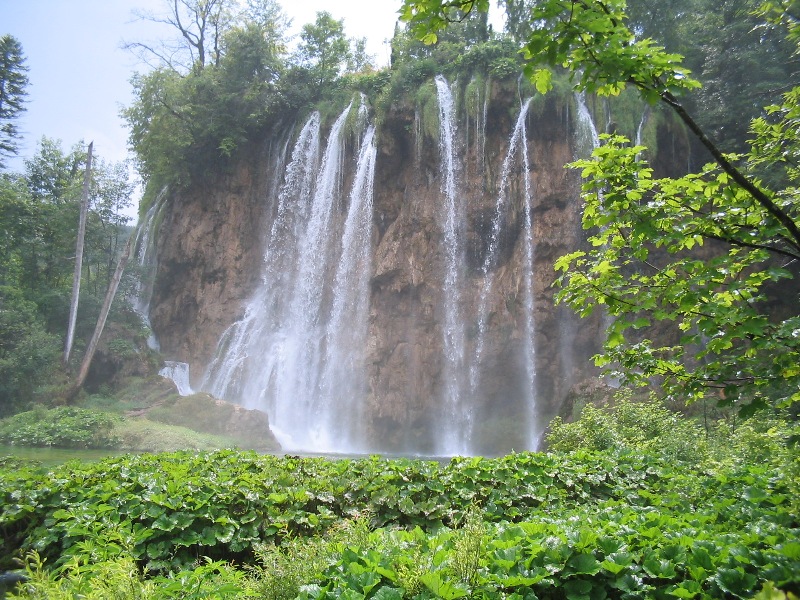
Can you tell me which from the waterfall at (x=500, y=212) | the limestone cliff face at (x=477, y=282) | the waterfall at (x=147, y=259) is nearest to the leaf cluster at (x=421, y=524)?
the limestone cliff face at (x=477, y=282)

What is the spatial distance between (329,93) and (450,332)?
15.0 meters

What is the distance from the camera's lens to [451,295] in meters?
23.4

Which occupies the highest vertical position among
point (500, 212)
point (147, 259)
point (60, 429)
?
point (500, 212)

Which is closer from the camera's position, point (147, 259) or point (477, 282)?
point (477, 282)

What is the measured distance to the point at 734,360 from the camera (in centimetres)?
376

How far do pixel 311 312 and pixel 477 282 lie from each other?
8.12 metres

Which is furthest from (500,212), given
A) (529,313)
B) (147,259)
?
(147,259)

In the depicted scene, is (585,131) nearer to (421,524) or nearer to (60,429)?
(421,524)

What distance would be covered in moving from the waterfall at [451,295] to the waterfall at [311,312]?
356cm

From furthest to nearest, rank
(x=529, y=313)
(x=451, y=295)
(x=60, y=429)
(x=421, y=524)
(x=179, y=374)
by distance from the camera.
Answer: (x=179, y=374) < (x=451, y=295) < (x=529, y=313) < (x=60, y=429) < (x=421, y=524)

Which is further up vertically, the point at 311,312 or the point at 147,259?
the point at 147,259

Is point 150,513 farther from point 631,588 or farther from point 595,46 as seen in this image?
point 595,46

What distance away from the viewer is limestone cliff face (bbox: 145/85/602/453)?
21.8 meters

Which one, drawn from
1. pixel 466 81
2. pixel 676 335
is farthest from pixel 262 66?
pixel 676 335
